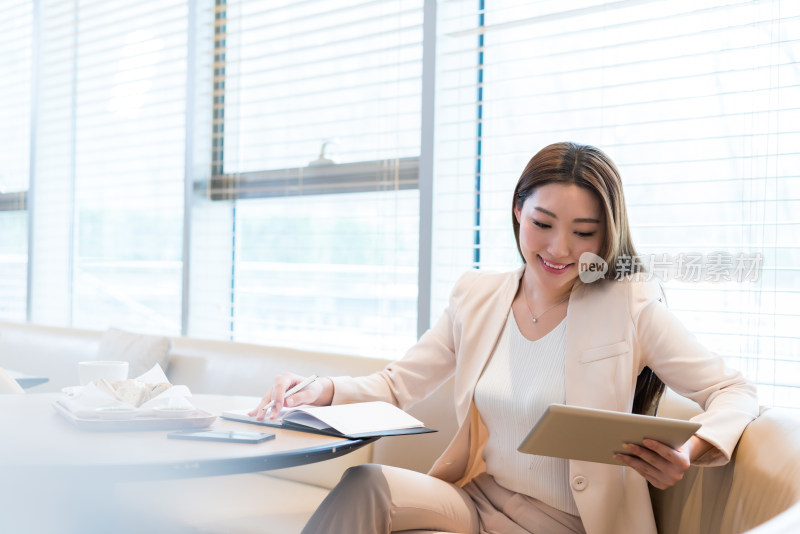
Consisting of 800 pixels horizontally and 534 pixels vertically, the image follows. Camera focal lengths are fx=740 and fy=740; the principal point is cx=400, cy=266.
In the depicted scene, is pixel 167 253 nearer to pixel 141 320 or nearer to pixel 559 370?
pixel 141 320

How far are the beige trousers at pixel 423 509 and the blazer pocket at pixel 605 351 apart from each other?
320 millimetres

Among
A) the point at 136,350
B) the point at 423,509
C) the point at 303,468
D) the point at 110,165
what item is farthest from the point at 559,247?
the point at 110,165

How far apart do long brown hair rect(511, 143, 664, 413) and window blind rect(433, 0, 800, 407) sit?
23.6 inches

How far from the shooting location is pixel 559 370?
1582 mm

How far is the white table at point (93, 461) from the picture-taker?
3.46 feet

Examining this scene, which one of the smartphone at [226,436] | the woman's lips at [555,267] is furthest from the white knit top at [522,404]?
the smartphone at [226,436]

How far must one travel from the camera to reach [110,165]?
4.15m

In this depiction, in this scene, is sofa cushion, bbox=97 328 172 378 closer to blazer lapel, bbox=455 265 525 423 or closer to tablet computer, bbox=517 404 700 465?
blazer lapel, bbox=455 265 525 423

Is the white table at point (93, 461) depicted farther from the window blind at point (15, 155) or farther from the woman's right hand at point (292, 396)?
the window blind at point (15, 155)

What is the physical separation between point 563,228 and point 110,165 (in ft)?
10.7

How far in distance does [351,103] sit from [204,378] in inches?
48.8

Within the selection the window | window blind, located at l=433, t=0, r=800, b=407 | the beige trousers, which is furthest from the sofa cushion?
the beige trousers

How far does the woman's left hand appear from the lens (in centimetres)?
121

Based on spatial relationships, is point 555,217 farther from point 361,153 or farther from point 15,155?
point 15,155
